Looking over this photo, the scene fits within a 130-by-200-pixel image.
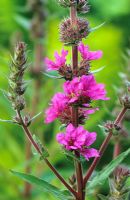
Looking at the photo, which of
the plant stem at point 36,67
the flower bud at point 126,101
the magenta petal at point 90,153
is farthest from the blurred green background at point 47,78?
the magenta petal at point 90,153

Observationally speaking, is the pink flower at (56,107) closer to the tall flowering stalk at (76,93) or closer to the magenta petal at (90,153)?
the tall flowering stalk at (76,93)

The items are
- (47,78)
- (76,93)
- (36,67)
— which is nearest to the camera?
(76,93)

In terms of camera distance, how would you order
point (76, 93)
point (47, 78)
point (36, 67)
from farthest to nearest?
point (47, 78)
point (36, 67)
point (76, 93)

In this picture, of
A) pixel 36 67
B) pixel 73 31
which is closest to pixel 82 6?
pixel 73 31

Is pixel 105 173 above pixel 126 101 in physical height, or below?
below

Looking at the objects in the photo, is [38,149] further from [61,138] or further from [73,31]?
[73,31]

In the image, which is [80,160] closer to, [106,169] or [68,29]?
[106,169]
